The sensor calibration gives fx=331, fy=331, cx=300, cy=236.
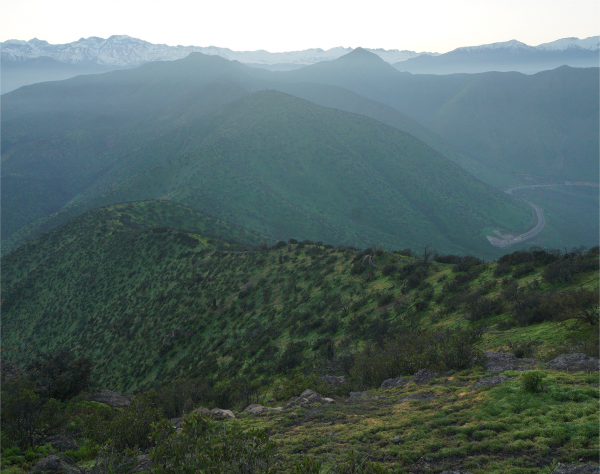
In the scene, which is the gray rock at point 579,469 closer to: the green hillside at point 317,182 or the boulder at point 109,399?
the boulder at point 109,399

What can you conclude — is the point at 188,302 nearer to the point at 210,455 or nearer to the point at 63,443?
the point at 63,443

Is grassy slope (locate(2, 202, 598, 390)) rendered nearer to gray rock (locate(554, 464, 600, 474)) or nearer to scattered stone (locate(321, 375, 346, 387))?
scattered stone (locate(321, 375, 346, 387))

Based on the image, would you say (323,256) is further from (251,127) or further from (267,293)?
(251,127)

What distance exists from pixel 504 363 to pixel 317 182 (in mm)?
130842

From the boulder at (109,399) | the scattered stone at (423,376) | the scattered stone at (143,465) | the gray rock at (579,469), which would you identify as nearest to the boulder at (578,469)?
the gray rock at (579,469)

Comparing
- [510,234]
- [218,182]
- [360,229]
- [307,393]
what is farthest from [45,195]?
[510,234]

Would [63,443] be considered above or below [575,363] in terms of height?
below

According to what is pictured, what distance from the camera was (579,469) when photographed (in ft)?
22.4

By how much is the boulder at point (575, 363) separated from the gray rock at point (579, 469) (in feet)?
17.7

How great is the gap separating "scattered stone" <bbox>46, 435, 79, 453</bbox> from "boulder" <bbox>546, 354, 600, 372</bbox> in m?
17.3

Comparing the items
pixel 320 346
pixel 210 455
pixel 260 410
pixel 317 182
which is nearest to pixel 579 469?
pixel 210 455

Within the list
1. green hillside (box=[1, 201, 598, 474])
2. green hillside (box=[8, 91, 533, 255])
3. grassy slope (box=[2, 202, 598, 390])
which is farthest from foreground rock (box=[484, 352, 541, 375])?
green hillside (box=[8, 91, 533, 255])

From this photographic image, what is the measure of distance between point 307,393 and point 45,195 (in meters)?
187

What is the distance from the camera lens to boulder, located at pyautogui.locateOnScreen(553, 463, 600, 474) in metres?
6.74
